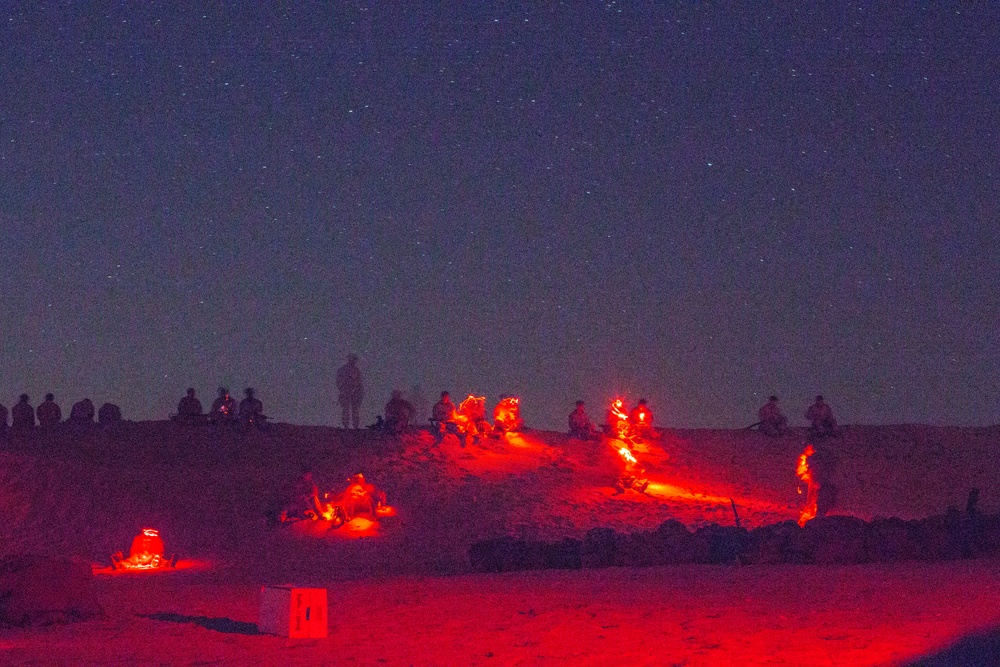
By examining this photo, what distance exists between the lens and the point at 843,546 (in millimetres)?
13891

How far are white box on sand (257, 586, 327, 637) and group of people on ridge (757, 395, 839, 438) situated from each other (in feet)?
72.6

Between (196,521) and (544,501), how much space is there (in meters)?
7.20

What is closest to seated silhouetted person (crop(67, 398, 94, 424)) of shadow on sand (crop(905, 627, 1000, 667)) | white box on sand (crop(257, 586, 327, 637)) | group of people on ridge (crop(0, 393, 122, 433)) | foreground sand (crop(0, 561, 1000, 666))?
group of people on ridge (crop(0, 393, 122, 433))

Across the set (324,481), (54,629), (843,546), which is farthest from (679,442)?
(54,629)

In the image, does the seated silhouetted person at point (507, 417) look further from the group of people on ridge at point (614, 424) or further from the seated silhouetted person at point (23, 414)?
the seated silhouetted person at point (23, 414)

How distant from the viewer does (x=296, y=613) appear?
10.2 metres

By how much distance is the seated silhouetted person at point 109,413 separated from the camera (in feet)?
91.0

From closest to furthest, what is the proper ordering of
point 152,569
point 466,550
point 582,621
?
point 582,621 → point 152,569 → point 466,550

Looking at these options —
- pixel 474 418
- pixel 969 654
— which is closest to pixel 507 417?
pixel 474 418

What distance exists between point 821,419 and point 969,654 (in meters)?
22.7

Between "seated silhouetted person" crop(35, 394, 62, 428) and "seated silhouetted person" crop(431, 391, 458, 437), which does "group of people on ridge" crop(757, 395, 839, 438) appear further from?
"seated silhouetted person" crop(35, 394, 62, 428)

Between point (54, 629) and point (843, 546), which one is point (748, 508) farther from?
point (54, 629)

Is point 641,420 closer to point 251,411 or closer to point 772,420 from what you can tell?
point 772,420

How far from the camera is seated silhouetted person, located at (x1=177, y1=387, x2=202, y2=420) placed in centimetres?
2697
